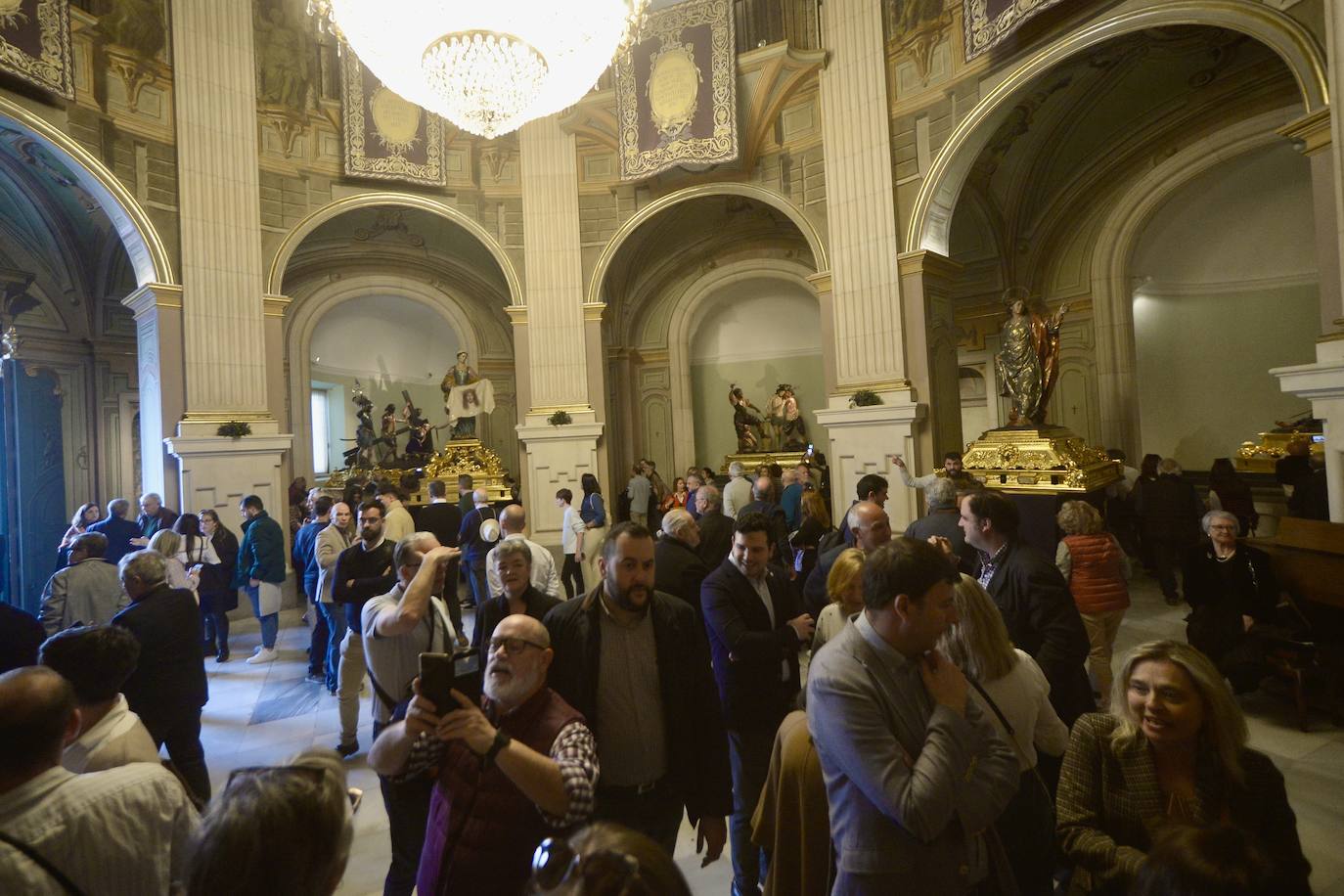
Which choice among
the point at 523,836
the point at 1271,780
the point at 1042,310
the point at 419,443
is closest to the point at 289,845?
the point at 523,836

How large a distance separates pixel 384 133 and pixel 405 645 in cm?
1009

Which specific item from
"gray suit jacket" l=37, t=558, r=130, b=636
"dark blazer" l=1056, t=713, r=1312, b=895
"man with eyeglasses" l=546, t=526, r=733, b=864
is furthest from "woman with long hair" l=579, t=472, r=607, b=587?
"dark blazer" l=1056, t=713, r=1312, b=895

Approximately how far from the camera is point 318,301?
1310cm

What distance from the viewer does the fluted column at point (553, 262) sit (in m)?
11.3

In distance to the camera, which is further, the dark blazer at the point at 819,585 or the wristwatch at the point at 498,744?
the dark blazer at the point at 819,585

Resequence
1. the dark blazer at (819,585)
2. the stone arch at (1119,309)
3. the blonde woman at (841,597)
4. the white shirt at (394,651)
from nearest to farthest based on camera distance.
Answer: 1. the blonde woman at (841,597)
2. the white shirt at (394,651)
3. the dark blazer at (819,585)
4. the stone arch at (1119,309)

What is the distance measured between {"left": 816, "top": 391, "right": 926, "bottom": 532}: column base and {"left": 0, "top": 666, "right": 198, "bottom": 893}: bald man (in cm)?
796

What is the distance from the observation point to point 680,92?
34.3 feet

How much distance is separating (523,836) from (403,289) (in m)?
13.7

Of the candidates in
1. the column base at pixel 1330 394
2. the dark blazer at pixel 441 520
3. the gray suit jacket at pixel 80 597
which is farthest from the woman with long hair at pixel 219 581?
the column base at pixel 1330 394

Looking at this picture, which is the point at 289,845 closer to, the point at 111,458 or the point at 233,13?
the point at 233,13

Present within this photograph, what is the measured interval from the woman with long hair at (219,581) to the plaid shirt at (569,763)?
6058mm

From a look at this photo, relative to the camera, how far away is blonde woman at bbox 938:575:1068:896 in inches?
81.1

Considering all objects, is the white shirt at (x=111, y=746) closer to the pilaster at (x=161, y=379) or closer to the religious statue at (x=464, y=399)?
the pilaster at (x=161, y=379)
